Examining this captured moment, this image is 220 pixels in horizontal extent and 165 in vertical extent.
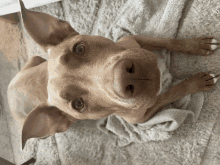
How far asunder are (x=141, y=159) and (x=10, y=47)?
321cm

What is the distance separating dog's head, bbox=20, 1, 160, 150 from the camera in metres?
1.31

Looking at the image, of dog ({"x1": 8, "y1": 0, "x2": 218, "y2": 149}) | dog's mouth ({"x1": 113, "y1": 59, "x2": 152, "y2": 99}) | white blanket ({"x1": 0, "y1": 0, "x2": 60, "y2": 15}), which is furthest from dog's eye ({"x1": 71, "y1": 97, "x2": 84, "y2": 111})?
white blanket ({"x1": 0, "y1": 0, "x2": 60, "y2": 15})

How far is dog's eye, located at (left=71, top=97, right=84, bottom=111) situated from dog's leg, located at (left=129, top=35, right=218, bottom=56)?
1.08 m

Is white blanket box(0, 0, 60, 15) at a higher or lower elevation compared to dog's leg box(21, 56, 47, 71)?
higher

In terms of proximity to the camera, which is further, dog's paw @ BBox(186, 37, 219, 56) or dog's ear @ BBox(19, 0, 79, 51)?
dog's paw @ BBox(186, 37, 219, 56)

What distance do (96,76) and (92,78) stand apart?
0.07m

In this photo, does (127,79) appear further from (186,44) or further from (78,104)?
(186,44)

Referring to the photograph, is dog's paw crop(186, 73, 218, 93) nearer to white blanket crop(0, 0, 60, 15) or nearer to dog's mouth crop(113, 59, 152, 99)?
dog's mouth crop(113, 59, 152, 99)

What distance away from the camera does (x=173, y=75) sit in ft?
8.07

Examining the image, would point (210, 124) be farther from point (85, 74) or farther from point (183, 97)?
point (85, 74)

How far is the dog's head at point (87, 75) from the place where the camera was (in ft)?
4.30

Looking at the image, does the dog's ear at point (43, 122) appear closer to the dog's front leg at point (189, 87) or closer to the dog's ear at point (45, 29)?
the dog's ear at point (45, 29)

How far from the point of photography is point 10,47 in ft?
12.1

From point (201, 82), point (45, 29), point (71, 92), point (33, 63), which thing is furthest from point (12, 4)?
point (201, 82)
